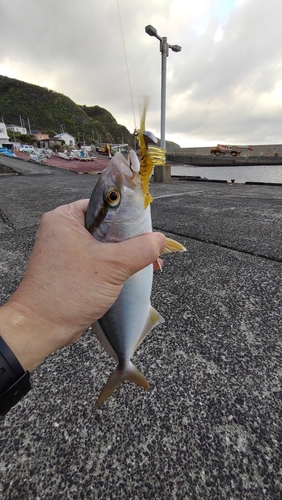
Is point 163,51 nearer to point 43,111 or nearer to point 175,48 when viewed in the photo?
→ point 175,48

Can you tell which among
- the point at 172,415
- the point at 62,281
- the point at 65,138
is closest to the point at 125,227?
the point at 62,281

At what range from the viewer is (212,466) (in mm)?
1152

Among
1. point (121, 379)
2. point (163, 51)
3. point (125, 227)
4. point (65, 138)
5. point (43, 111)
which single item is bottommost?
point (121, 379)

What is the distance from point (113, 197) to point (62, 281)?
1.65 ft

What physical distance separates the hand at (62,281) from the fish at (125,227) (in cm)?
9

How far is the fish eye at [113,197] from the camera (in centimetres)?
120

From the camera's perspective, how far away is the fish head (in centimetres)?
119

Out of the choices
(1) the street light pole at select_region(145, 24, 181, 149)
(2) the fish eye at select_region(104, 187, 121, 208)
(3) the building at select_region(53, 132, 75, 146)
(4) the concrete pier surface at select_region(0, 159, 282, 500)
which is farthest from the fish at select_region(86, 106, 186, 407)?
(3) the building at select_region(53, 132, 75, 146)

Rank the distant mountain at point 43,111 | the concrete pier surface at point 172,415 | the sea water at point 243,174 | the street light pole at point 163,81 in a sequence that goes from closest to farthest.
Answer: the concrete pier surface at point 172,415 → the street light pole at point 163,81 → the sea water at point 243,174 → the distant mountain at point 43,111

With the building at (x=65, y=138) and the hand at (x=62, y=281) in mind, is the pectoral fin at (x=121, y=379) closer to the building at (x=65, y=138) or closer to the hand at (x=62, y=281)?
the hand at (x=62, y=281)

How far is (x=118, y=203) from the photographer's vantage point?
120 cm

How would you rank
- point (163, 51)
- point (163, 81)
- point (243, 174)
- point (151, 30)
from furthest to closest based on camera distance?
point (243, 174) < point (163, 81) < point (163, 51) < point (151, 30)

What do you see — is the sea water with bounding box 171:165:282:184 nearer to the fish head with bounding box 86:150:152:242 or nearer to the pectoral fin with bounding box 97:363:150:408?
the fish head with bounding box 86:150:152:242

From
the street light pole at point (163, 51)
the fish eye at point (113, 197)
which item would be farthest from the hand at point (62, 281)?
the street light pole at point (163, 51)
